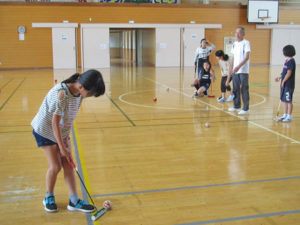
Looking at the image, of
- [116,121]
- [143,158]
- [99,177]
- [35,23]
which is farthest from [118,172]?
[35,23]

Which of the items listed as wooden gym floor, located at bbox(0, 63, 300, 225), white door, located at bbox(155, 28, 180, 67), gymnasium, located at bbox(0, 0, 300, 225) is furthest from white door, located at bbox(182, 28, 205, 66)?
wooden gym floor, located at bbox(0, 63, 300, 225)

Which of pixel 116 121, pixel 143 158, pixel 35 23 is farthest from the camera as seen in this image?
pixel 35 23

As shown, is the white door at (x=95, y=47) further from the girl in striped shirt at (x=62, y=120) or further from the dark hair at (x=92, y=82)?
the dark hair at (x=92, y=82)

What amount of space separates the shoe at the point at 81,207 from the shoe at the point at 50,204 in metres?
0.13

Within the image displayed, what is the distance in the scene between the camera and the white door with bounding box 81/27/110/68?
2033 centimetres

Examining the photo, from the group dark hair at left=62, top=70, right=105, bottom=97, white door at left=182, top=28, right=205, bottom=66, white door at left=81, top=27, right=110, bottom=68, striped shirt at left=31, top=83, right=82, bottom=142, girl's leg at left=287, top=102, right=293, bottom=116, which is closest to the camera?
dark hair at left=62, top=70, right=105, bottom=97

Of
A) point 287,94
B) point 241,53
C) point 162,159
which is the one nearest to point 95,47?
point 241,53

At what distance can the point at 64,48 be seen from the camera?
20.2 metres

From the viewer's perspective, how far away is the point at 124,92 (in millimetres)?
10578

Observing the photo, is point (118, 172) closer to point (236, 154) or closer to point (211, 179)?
point (211, 179)

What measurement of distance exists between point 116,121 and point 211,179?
320 centimetres

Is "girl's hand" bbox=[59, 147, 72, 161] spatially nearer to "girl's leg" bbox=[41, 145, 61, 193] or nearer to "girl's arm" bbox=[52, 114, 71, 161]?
"girl's arm" bbox=[52, 114, 71, 161]

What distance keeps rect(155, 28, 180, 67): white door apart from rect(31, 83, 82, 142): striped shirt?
751 inches

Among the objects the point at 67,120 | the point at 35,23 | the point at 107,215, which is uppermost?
the point at 35,23
